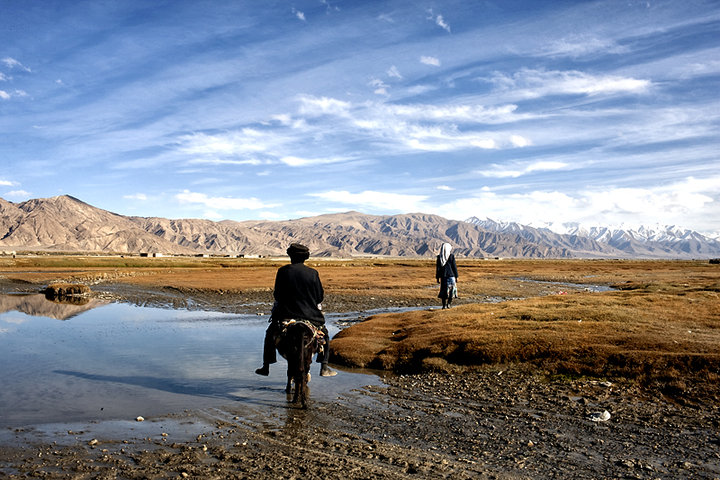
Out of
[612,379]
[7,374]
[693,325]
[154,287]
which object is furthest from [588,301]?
[154,287]

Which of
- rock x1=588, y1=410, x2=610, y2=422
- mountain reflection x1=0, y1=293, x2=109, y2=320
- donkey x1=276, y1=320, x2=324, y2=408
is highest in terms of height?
donkey x1=276, y1=320, x2=324, y2=408

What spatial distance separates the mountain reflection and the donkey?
21.9m

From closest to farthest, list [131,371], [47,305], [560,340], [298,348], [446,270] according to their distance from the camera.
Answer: [298,348], [131,371], [560,340], [446,270], [47,305]

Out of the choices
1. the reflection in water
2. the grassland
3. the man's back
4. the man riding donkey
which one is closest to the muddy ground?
the grassland

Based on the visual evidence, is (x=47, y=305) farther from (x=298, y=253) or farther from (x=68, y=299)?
(x=298, y=253)

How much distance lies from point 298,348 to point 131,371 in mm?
6219

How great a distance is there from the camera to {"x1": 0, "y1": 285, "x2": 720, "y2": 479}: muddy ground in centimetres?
748

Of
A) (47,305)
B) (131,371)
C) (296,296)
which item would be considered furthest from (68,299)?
(296,296)

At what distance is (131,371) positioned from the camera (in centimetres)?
1471

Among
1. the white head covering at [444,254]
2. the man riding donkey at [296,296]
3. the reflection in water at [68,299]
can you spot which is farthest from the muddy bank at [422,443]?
the reflection in water at [68,299]

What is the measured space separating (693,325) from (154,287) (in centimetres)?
4590

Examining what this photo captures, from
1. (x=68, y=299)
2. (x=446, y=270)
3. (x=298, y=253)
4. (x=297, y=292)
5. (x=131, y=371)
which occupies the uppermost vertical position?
(x=298, y=253)

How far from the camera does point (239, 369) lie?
15.0m

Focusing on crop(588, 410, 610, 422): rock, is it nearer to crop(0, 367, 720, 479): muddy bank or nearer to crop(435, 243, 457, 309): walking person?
crop(0, 367, 720, 479): muddy bank
